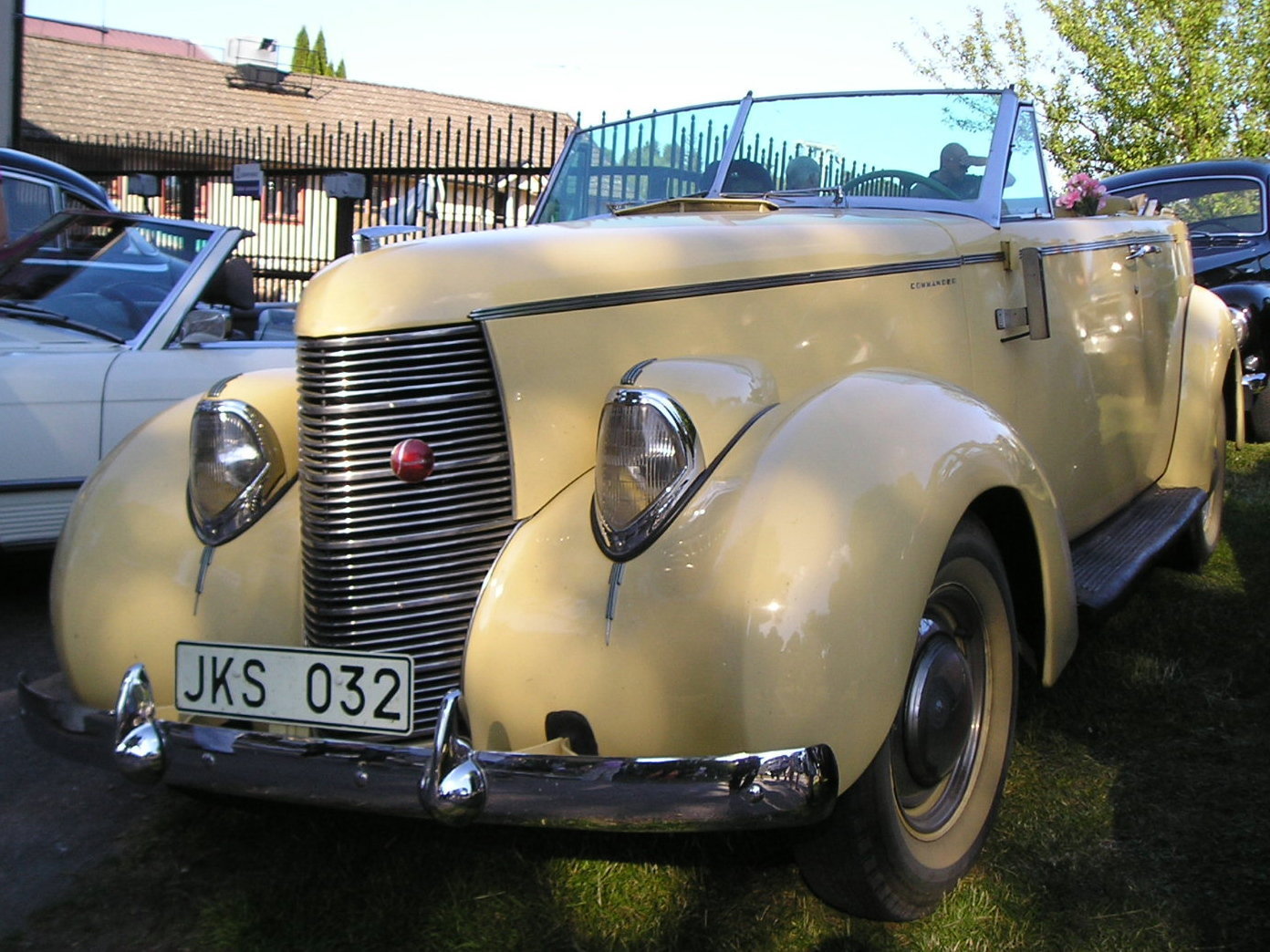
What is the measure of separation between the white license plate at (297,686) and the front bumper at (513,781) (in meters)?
0.08

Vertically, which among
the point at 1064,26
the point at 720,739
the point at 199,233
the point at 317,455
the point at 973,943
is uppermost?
the point at 1064,26

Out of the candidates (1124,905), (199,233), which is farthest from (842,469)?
(199,233)

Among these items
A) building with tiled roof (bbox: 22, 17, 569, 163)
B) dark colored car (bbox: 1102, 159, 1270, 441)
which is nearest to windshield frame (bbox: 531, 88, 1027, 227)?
dark colored car (bbox: 1102, 159, 1270, 441)

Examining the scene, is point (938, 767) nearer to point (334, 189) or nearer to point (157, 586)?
point (157, 586)

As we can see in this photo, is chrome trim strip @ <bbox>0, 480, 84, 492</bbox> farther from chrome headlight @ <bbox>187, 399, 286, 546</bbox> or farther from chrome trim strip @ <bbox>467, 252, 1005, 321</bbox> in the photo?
chrome trim strip @ <bbox>467, 252, 1005, 321</bbox>

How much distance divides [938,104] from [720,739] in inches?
100

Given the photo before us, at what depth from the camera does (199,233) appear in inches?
212

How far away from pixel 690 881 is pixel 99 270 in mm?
3933

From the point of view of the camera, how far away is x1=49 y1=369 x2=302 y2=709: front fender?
261 cm

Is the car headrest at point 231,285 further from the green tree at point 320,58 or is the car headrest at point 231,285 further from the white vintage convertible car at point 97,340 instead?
the green tree at point 320,58

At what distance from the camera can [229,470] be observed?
273 centimetres

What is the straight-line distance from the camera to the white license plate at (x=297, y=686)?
7.28 feet

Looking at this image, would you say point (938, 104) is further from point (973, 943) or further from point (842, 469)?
point (973, 943)

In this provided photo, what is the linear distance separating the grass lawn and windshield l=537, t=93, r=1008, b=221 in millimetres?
1702
